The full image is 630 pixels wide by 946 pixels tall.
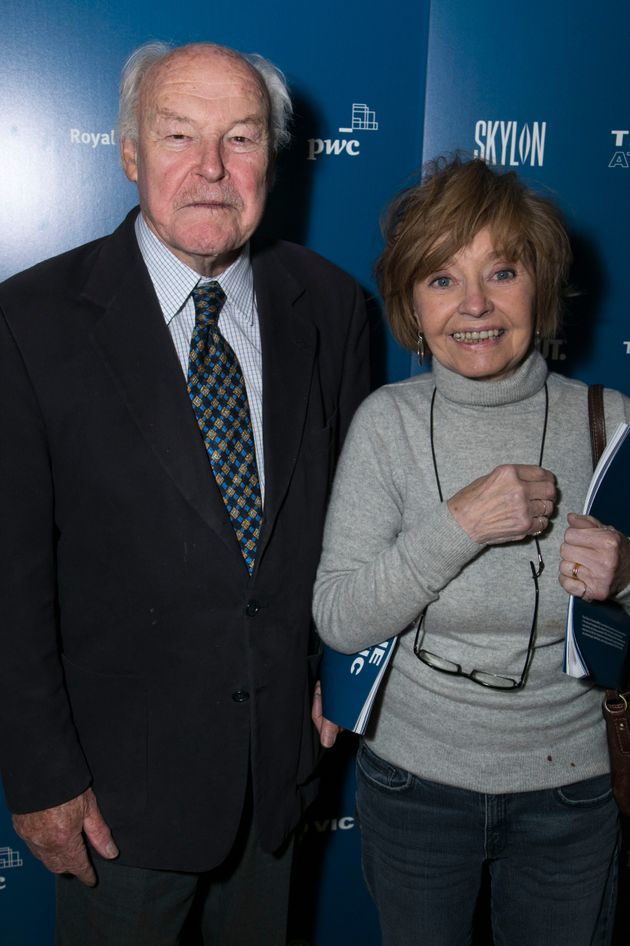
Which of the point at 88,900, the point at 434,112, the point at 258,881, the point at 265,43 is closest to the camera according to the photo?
the point at 88,900

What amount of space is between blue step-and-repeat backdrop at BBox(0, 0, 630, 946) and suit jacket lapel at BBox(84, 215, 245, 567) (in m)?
0.70

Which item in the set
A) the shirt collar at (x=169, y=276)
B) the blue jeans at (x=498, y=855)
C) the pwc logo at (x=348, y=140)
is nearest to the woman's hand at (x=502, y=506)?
the blue jeans at (x=498, y=855)

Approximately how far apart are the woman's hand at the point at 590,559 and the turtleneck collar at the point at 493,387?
0.28 meters

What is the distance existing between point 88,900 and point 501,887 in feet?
2.77

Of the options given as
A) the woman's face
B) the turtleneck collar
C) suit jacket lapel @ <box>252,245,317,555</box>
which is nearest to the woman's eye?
the woman's face

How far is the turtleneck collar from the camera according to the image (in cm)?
167

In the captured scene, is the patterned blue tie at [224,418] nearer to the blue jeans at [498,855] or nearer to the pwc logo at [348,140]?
the blue jeans at [498,855]

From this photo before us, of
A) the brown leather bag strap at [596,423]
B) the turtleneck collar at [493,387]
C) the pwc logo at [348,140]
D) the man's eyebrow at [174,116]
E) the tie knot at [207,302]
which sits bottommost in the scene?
the brown leather bag strap at [596,423]

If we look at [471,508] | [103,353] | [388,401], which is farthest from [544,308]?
[103,353]

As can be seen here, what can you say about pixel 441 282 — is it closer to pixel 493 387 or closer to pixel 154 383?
pixel 493 387

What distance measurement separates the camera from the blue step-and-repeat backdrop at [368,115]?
2.12 metres

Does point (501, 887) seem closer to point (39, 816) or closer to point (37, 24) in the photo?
point (39, 816)

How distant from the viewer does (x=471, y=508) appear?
149cm

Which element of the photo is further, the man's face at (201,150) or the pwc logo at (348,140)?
the pwc logo at (348,140)
